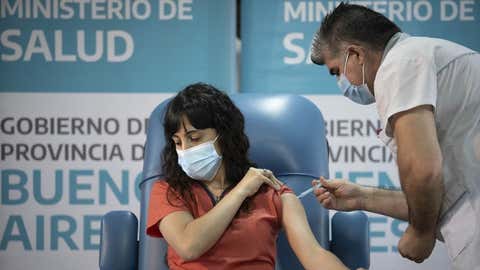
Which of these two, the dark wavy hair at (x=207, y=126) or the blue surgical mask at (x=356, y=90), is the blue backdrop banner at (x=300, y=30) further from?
the blue surgical mask at (x=356, y=90)

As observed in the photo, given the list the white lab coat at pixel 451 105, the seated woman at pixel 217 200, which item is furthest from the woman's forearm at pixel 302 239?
the white lab coat at pixel 451 105

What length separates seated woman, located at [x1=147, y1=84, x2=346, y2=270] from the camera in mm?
1940

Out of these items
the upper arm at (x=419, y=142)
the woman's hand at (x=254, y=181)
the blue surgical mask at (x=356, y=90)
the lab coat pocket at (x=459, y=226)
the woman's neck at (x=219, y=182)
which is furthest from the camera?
the woman's neck at (x=219, y=182)

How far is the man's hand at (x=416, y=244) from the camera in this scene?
1666mm

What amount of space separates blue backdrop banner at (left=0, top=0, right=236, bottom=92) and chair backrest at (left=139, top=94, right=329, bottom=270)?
98cm

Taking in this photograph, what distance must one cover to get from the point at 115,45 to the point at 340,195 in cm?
160

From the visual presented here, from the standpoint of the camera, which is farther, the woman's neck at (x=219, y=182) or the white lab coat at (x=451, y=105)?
the woman's neck at (x=219, y=182)

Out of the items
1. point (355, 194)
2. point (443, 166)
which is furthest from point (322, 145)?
point (443, 166)

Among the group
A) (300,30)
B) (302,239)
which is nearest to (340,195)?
(302,239)

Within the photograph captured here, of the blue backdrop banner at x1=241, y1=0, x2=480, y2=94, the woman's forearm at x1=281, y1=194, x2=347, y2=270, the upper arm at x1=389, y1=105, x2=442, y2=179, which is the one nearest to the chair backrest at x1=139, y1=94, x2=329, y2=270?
the woman's forearm at x1=281, y1=194, x2=347, y2=270

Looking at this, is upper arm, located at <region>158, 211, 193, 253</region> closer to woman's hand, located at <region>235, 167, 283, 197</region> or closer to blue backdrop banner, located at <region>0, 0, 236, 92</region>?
woman's hand, located at <region>235, 167, 283, 197</region>

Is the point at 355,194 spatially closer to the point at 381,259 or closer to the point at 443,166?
the point at 443,166

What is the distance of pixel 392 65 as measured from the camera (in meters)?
1.54

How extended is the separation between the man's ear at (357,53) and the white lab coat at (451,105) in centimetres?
5
